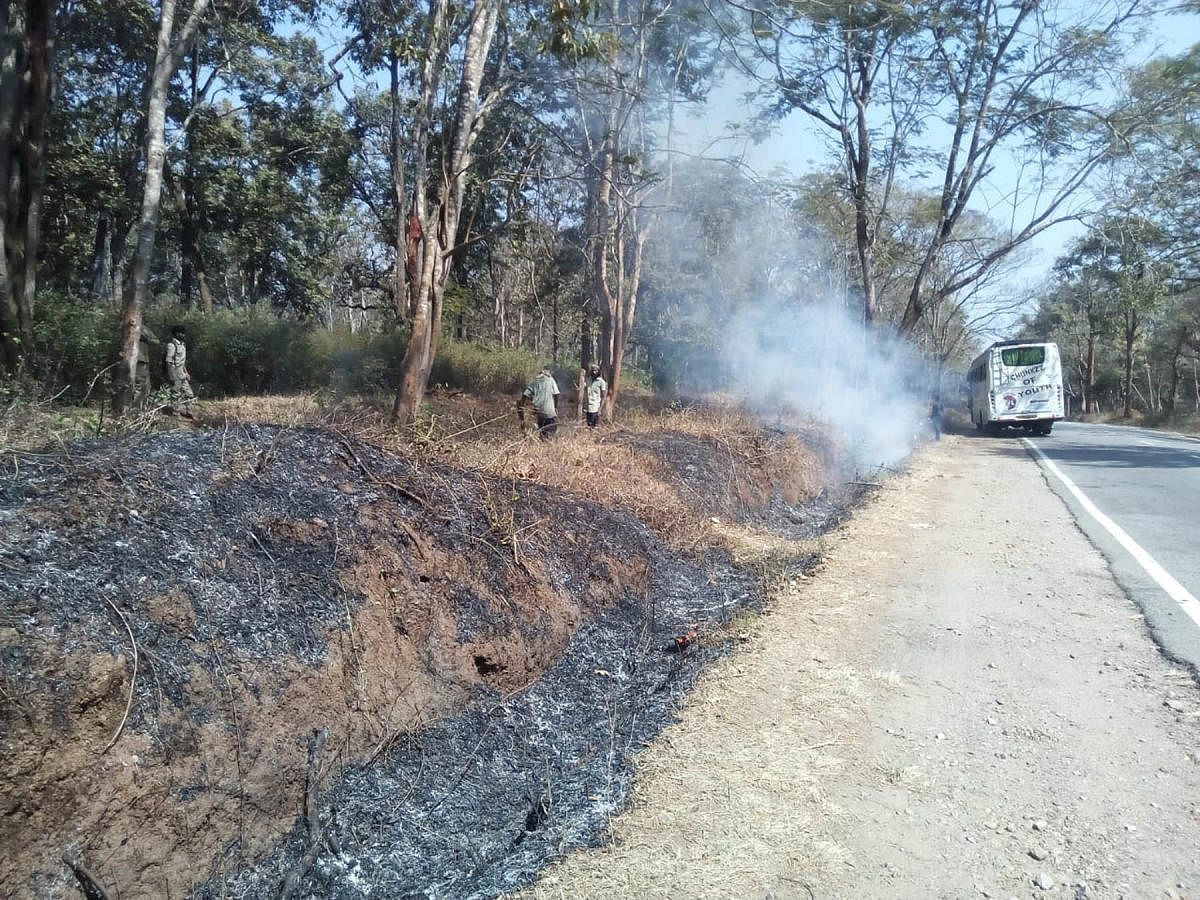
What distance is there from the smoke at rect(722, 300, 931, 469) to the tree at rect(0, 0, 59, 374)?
12.0 metres

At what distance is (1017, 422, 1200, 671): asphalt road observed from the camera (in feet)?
16.7

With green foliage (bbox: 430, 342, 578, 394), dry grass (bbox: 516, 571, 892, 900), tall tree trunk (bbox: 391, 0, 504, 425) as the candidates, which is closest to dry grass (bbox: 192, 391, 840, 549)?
tall tree trunk (bbox: 391, 0, 504, 425)

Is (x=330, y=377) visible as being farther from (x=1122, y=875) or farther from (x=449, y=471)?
(x=1122, y=875)

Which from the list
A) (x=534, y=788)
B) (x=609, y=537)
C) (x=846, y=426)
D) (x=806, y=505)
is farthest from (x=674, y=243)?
(x=534, y=788)

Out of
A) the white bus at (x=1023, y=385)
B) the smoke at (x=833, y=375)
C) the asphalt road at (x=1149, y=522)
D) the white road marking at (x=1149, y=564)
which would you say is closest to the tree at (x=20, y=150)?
the asphalt road at (x=1149, y=522)

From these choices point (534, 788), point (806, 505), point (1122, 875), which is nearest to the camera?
point (1122, 875)

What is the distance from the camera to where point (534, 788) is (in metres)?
3.80

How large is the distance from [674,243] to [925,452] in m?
7.86

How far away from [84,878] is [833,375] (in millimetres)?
17320

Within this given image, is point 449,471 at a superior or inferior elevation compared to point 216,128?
inferior

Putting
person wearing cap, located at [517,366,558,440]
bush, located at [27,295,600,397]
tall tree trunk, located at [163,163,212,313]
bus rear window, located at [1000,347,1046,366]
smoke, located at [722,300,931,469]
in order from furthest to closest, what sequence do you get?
bus rear window, located at [1000,347,1046,366], tall tree trunk, located at [163,163,212,313], smoke, located at [722,300,931,469], bush, located at [27,295,600,397], person wearing cap, located at [517,366,558,440]

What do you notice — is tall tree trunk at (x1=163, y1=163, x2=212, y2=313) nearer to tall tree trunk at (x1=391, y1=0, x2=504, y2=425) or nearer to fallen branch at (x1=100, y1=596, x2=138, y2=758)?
tall tree trunk at (x1=391, y1=0, x2=504, y2=425)

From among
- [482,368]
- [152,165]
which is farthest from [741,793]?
[482,368]

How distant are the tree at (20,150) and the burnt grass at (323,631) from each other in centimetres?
572
